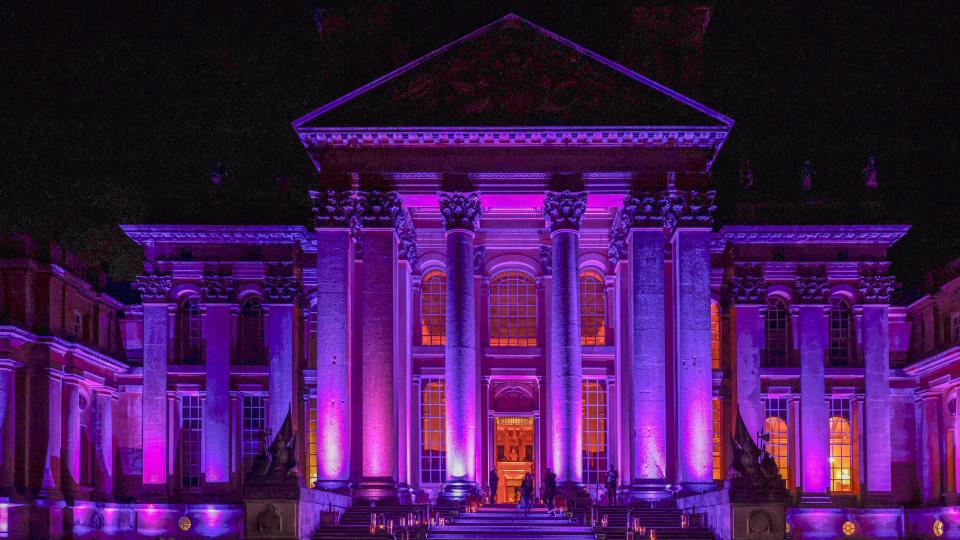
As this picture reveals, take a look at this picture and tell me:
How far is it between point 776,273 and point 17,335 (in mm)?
31998

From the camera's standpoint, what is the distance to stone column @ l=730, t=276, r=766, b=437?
53.2 meters

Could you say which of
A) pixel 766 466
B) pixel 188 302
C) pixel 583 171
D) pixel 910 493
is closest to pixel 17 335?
pixel 188 302

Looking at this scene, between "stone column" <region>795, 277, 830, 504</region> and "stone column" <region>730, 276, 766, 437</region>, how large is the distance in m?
1.79

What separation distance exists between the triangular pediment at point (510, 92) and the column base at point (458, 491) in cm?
1234

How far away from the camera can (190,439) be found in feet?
180

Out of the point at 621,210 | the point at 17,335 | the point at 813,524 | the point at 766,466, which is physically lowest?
the point at 813,524

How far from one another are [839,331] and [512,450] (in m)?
15.8

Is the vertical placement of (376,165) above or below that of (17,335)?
above

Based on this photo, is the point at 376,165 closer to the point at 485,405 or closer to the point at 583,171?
the point at 583,171

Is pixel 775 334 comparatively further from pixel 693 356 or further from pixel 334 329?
pixel 334 329

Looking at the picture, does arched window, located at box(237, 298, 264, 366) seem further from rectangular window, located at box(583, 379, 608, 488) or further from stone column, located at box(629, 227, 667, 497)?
stone column, located at box(629, 227, 667, 497)

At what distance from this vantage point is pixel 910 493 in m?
56.3

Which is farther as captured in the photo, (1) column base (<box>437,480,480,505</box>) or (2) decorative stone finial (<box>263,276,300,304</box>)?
(2) decorative stone finial (<box>263,276,300,304</box>)

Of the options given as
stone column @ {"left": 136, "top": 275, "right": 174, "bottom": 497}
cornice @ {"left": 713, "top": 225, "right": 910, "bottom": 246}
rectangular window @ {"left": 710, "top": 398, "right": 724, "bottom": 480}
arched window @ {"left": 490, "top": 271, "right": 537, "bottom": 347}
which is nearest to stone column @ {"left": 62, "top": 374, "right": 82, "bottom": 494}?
stone column @ {"left": 136, "top": 275, "right": 174, "bottom": 497}
